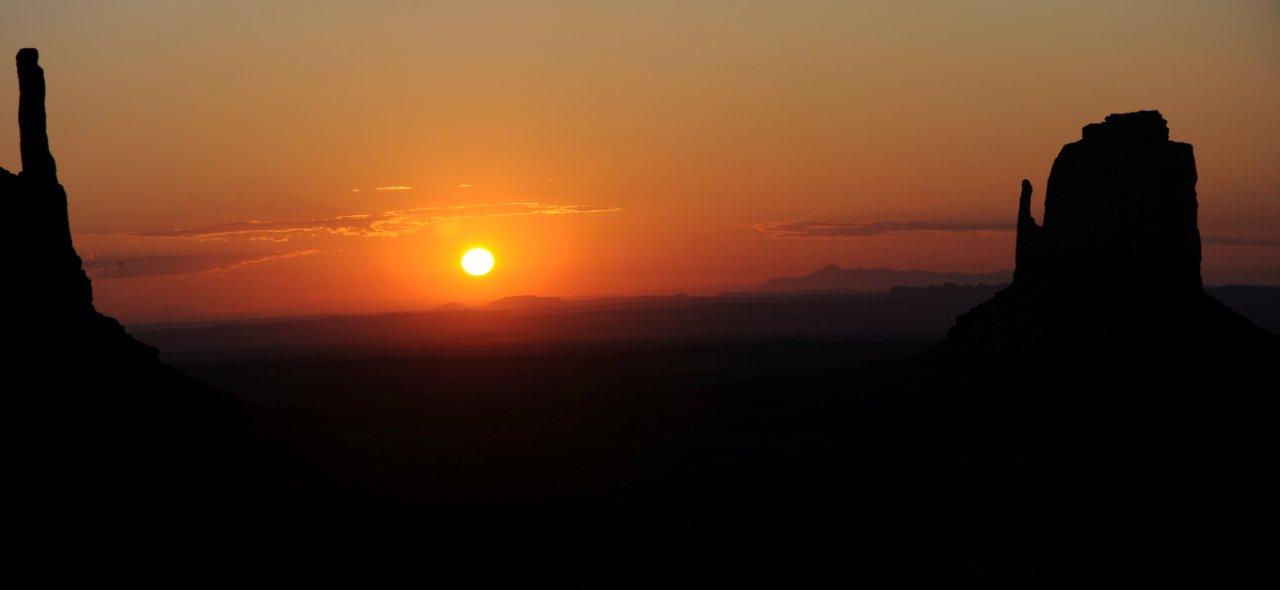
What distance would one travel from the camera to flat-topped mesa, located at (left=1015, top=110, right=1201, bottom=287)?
59.8 m

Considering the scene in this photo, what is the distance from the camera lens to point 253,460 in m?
43.2

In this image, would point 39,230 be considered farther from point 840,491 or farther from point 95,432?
point 840,491

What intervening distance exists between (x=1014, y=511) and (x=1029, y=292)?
2648cm

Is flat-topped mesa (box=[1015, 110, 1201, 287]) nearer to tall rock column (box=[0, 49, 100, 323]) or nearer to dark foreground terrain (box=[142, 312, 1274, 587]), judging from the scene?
dark foreground terrain (box=[142, 312, 1274, 587])

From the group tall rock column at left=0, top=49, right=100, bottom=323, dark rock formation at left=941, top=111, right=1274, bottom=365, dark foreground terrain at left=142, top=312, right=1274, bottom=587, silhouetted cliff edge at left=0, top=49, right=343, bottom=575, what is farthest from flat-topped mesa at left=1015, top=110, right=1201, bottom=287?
tall rock column at left=0, top=49, right=100, bottom=323

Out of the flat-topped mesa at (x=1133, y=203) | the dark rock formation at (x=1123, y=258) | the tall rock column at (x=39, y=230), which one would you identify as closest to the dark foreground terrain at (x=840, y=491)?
the dark rock formation at (x=1123, y=258)

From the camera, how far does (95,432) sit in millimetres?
36281

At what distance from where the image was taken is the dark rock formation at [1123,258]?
5744 centimetres

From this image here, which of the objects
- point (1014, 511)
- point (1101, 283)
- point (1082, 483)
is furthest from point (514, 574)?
point (1101, 283)

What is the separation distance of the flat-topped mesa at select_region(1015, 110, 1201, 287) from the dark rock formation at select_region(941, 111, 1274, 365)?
5cm

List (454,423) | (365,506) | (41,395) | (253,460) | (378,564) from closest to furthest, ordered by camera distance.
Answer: (41,395)
(378,564)
(253,460)
(365,506)
(454,423)

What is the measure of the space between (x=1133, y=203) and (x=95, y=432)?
50.4 metres

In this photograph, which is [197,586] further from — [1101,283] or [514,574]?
[1101,283]

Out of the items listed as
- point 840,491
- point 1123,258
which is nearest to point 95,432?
point 840,491
